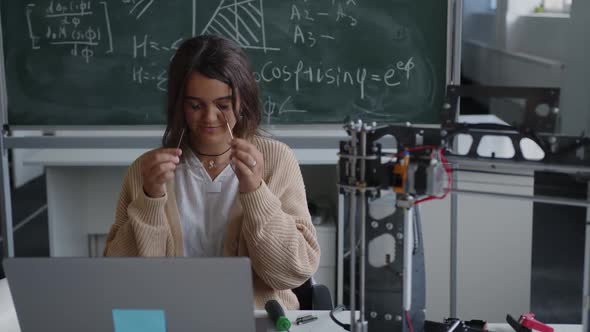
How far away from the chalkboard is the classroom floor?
1.21 metres

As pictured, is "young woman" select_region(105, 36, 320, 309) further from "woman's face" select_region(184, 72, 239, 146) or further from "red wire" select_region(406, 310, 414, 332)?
"red wire" select_region(406, 310, 414, 332)

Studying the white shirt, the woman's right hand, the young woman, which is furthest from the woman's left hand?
the white shirt

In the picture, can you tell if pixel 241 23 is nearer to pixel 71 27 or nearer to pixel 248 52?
pixel 248 52

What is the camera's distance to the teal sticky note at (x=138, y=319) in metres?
1.09

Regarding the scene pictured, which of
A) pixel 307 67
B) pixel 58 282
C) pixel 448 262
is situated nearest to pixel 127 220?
pixel 58 282

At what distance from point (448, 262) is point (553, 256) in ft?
4.37

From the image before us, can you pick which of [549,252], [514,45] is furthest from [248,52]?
[514,45]

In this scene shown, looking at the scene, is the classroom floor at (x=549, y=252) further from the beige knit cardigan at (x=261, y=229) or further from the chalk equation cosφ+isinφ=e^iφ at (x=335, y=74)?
the beige knit cardigan at (x=261, y=229)

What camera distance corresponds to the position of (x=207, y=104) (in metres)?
1.67

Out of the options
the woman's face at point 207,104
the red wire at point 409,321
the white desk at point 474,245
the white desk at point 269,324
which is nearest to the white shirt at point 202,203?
the woman's face at point 207,104

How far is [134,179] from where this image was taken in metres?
1.79

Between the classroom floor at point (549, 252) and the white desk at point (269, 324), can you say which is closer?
the white desk at point (269, 324)

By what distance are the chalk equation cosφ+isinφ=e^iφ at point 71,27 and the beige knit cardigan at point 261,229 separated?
90 centimetres

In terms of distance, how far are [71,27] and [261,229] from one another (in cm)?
133
